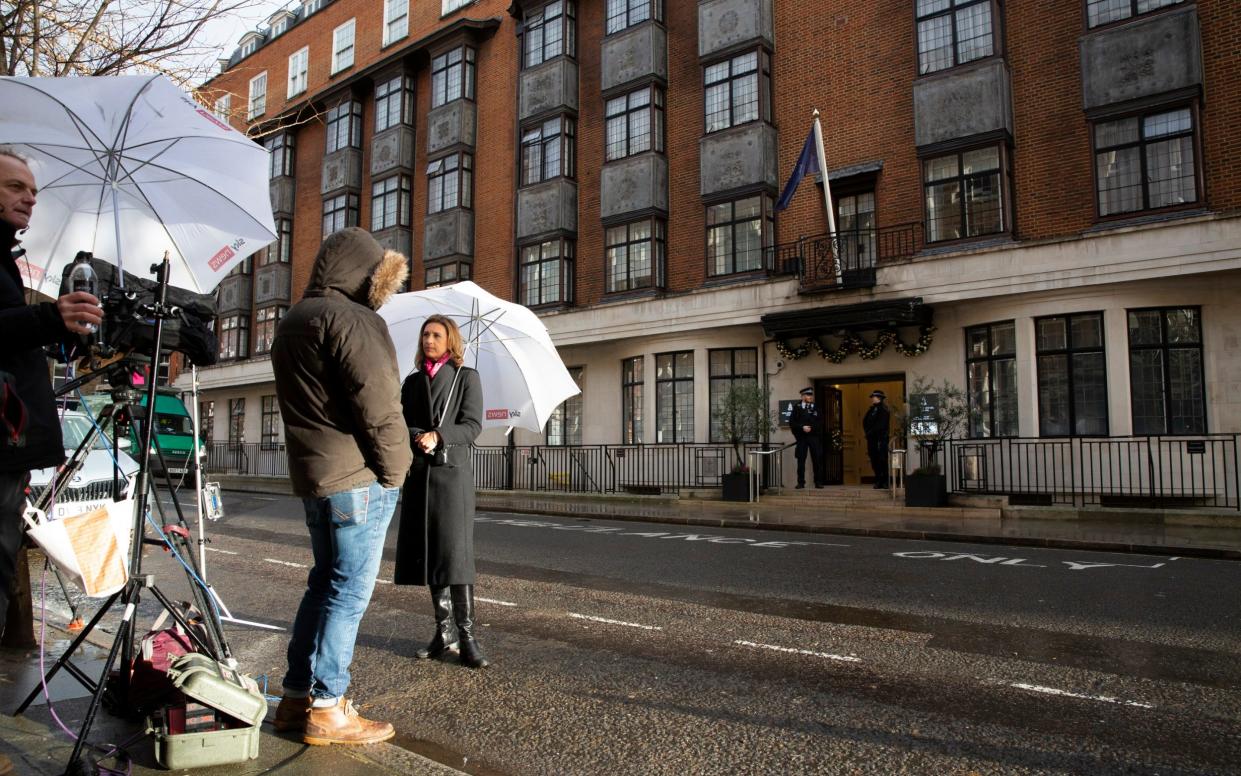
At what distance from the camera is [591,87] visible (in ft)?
78.5

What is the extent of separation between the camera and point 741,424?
58.4 ft

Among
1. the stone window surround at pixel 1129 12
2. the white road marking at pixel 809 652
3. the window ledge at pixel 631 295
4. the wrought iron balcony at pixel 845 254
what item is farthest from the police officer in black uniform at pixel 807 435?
the white road marking at pixel 809 652

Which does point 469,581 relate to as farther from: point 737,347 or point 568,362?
point 568,362

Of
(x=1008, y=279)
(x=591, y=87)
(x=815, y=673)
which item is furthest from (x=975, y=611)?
(x=591, y=87)

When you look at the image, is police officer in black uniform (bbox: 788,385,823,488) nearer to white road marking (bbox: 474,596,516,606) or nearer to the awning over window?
the awning over window

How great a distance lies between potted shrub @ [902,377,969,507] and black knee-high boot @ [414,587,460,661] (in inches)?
465

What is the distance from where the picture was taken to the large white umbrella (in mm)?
6715

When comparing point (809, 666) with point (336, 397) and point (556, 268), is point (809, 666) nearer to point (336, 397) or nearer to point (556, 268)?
point (336, 397)

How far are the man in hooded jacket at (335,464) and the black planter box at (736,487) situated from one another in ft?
47.5

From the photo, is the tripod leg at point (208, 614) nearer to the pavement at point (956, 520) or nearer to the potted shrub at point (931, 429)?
the pavement at point (956, 520)

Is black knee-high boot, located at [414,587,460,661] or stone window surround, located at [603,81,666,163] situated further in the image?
stone window surround, located at [603,81,666,163]

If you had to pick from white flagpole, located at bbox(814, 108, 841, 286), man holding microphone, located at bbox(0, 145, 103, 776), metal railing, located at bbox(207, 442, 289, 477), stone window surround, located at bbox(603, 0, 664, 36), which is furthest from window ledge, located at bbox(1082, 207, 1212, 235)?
metal railing, located at bbox(207, 442, 289, 477)

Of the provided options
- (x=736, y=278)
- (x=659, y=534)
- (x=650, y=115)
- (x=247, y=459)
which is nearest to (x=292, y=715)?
(x=659, y=534)

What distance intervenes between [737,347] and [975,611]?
14.1 metres
